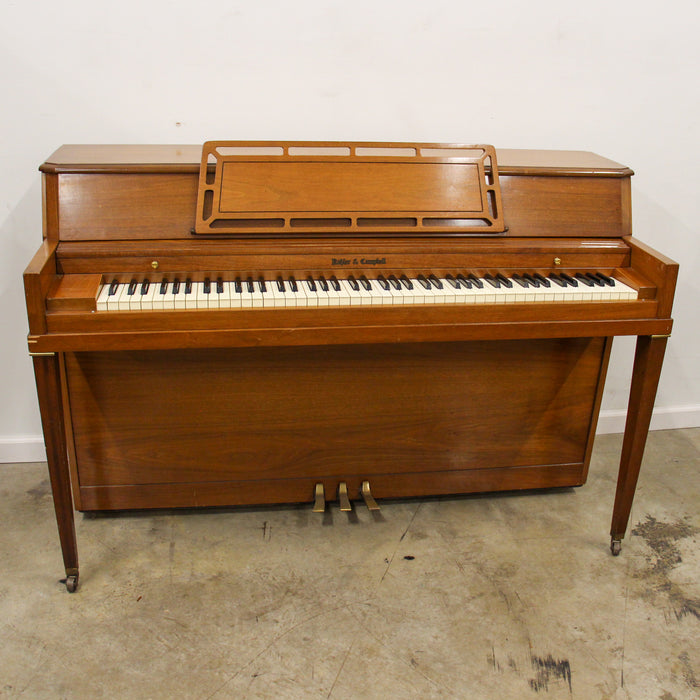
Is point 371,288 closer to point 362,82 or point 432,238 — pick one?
point 432,238

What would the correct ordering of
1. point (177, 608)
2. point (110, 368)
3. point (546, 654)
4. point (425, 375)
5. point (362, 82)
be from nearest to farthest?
point (546, 654) < point (177, 608) < point (110, 368) < point (425, 375) < point (362, 82)

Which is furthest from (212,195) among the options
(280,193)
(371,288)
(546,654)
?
(546,654)

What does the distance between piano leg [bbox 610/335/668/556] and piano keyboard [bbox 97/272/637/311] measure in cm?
19

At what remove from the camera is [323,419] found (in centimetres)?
243

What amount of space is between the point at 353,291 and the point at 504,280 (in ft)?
1.62

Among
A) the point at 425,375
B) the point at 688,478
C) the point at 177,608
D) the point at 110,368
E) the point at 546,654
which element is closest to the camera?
the point at 546,654

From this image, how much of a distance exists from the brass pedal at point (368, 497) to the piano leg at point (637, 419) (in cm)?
84

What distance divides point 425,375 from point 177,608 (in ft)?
3.65

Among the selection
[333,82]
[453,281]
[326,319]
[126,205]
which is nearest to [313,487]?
[326,319]

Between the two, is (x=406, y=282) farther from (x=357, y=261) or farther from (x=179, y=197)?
(x=179, y=197)

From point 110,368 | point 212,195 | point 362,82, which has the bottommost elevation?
point 110,368

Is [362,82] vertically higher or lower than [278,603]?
higher

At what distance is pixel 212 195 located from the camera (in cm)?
212

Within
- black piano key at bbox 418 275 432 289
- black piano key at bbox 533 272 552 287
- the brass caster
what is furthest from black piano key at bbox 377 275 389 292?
the brass caster
